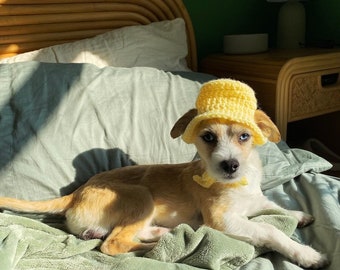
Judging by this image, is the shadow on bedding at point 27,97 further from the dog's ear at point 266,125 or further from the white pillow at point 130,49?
the dog's ear at point 266,125

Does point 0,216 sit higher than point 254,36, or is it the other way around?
point 254,36

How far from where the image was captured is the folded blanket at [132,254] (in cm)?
104

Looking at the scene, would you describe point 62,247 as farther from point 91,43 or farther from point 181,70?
point 181,70

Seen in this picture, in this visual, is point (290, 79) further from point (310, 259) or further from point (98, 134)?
point (310, 259)

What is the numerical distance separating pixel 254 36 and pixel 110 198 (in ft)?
4.59

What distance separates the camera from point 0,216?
1263mm

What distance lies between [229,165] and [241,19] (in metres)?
1.72

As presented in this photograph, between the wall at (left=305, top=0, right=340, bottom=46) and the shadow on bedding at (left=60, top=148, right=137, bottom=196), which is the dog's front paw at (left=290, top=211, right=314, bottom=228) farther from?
the wall at (left=305, top=0, right=340, bottom=46)

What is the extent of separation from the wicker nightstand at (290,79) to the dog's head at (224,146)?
814 millimetres

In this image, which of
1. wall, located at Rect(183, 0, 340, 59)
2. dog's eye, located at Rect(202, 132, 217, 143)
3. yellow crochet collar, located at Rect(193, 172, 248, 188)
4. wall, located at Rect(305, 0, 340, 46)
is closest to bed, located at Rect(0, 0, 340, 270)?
yellow crochet collar, located at Rect(193, 172, 248, 188)

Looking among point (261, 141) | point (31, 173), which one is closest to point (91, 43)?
point (31, 173)

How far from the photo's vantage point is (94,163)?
1490mm

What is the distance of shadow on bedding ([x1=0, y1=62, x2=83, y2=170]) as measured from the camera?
1.42 metres

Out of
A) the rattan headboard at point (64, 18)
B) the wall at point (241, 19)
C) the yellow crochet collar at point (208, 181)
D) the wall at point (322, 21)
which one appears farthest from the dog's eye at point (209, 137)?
the wall at point (322, 21)
